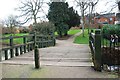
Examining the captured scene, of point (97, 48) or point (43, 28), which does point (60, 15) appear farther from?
point (97, 48)

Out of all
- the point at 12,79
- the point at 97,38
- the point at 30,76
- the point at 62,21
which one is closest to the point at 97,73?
the point at 97,38

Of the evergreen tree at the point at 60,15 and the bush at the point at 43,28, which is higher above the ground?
the evergreen tree at the point at 60,15

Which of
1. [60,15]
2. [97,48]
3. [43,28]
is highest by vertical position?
[60,15]

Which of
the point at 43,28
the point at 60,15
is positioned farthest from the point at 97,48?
the point at 60,15

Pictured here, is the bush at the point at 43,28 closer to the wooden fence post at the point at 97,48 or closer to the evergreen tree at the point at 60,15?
the evergreen tree at the point at 60,15

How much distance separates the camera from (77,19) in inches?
1380

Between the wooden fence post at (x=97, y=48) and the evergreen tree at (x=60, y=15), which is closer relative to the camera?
the wooden fence post at (x=97, y=48)

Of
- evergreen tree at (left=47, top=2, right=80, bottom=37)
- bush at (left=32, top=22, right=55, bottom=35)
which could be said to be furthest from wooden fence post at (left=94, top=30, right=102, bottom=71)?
evergreen tree at (left=47, top=2, right=80, bottom=37)

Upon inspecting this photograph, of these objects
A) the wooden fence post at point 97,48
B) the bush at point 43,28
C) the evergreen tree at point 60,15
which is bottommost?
the wooden fence post at point 97,48

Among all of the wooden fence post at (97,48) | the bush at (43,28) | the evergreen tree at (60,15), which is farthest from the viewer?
the evergreen tree at (60,15)

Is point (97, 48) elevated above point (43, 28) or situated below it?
below

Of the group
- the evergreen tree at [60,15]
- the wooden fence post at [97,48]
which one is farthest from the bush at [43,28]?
the wooden fence post at [97,48]

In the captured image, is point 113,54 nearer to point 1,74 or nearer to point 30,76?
point 30,76

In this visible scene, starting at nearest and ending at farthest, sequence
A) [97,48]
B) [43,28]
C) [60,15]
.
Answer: [97,48], [43,28], [60,15]
